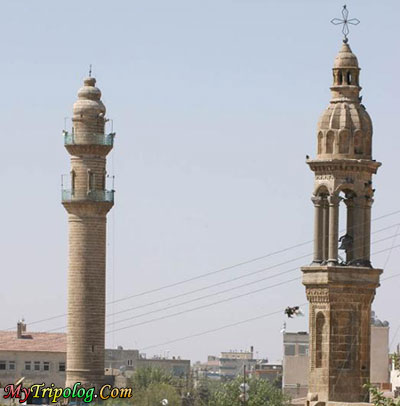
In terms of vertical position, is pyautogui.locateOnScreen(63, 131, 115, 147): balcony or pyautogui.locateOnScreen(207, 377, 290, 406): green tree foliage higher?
pyautogui.locateOnScreen(63, 131, 115, 147): balcony

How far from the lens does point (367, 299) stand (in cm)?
6197

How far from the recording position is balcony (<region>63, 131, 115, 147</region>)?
11812 cm

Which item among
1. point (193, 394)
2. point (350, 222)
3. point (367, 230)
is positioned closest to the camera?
point (367, 230)

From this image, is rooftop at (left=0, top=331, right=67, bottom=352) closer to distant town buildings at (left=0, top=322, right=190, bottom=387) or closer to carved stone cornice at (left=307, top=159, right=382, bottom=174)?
distant town buildings at (left=0, top=322, right=190, bottom=387)

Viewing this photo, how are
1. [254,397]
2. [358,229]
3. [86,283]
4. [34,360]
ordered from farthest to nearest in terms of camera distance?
[34,360] → [254,397] → [86,283] → [358,229]

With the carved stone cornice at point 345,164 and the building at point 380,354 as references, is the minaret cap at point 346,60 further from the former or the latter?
the building at point 380,354

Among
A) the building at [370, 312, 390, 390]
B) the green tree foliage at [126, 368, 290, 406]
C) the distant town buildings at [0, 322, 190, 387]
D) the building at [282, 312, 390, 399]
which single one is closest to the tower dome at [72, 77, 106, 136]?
the green tree foliage at [126, 368, 290, 406]

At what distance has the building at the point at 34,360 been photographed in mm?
156000

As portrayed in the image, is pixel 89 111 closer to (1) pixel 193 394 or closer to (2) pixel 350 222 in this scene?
(1) pixel 193 394

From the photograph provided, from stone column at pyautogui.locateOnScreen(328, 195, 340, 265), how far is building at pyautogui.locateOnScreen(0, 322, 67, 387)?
310 ft

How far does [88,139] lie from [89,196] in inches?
154

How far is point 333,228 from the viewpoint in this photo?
6203 centimetres

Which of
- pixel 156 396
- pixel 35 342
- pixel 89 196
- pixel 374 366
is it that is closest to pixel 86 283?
pixel 89 196

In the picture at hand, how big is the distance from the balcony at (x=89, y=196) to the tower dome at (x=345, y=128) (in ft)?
179
